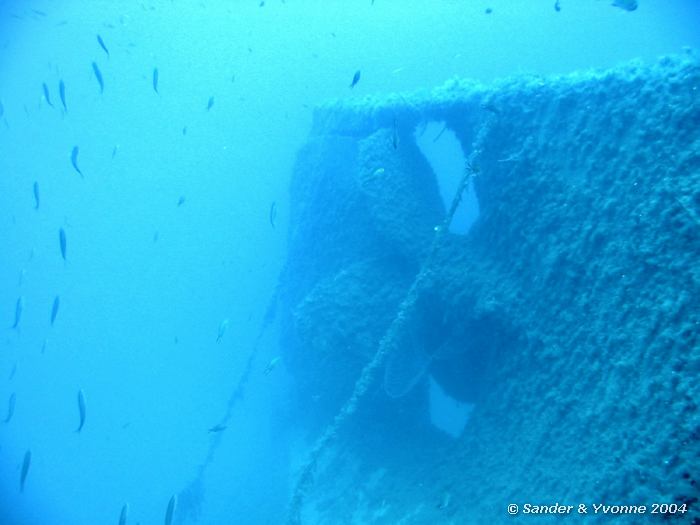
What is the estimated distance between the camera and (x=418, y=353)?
20.1 feet

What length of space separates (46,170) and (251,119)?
98.0 feet

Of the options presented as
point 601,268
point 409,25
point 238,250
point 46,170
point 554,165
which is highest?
point 409,25

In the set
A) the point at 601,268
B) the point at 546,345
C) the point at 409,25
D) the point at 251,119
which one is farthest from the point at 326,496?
the point at 409,25

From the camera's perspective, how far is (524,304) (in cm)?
450

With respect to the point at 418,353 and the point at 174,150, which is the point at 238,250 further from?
the point at 174,150

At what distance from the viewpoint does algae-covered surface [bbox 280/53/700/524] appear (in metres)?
2.87

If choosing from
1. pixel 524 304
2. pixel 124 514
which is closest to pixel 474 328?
pixel 524 304

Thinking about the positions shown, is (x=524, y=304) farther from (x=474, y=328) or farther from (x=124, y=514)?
(x=124, y=514)

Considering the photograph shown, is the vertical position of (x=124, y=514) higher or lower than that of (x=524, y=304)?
higher

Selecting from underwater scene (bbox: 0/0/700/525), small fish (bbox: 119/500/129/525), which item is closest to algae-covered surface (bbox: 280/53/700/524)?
underwater scene (bbox: 0/0/700/525)

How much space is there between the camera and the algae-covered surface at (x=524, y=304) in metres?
2.87

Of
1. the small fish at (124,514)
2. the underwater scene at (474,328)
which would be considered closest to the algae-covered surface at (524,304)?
the underwater scene at (474,328)

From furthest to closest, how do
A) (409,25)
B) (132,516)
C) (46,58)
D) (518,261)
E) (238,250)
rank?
(409,25) → (46,58) → (238,250) → (132,516) → (518,261)

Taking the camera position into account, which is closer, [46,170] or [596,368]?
[596,368]
